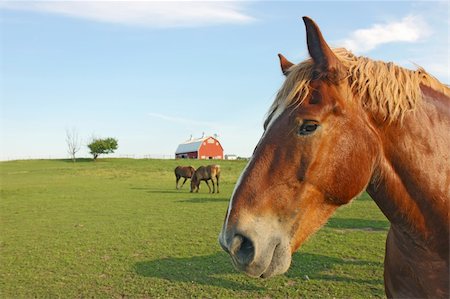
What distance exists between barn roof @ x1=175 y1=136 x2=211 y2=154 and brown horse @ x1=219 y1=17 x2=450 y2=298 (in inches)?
3104

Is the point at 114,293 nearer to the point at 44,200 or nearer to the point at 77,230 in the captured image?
the point at 77,230

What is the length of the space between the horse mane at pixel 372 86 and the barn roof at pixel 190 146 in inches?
3103

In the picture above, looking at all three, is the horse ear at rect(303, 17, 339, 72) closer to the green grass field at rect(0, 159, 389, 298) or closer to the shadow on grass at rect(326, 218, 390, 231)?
the green grass field at rect(0, 159, 389, 298)

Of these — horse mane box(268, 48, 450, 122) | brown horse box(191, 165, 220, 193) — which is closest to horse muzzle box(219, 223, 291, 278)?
horse mane box(268, 48, 450, 122)

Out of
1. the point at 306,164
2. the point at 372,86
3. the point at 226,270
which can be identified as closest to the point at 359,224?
the point at 226,270

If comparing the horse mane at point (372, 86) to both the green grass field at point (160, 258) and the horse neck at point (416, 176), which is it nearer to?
the horse neck at point (416, 176)

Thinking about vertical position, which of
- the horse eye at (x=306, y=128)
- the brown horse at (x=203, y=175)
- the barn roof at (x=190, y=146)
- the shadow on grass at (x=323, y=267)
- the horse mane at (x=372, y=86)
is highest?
the barn roof at (x=190, y=146)

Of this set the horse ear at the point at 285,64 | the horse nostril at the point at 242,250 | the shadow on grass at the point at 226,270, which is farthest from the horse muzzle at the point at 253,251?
the shadow on grass at the point at 226,270

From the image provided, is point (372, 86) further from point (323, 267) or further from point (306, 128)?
point (323, 267)

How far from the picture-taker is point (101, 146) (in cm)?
7319

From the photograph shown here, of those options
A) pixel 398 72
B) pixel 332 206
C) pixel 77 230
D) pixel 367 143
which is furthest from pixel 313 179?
pixel 77 230

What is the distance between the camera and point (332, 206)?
82.5 inches

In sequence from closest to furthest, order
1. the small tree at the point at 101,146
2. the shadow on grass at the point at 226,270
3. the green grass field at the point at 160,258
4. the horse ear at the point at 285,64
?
the horse ear at the point at 285,64, the green grass field at the point at 160,258, the shadow on grass at the point at 226,270, the small tree at the point at 101,146

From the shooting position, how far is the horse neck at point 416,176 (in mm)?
2146
